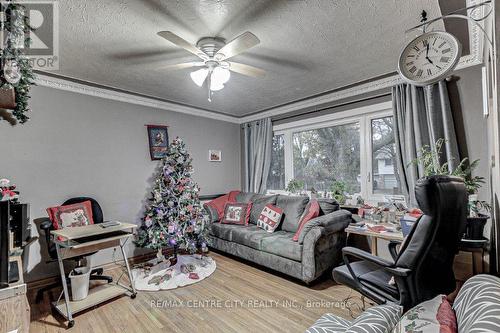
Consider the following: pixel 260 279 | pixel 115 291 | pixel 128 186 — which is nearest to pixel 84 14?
pixel 128 186

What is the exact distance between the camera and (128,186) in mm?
3646

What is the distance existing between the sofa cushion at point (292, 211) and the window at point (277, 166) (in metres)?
0.99

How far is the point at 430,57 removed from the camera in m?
1.78

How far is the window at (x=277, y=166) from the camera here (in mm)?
4695

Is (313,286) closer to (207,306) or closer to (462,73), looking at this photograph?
(207,306)

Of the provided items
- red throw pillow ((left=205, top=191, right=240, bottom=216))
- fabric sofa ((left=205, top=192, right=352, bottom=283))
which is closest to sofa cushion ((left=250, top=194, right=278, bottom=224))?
fabric sofa ((left=205, top=192, right=352, bottom=283))

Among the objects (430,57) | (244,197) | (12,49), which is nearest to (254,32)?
(430,57)

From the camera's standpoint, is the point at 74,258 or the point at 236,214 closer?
the point at 74,258

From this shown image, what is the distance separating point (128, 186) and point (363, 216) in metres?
3.36

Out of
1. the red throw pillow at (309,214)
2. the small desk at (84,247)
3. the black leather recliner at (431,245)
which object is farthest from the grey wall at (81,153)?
the black leather recliner at (431,245)

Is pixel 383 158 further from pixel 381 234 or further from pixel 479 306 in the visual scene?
pixel 479 306

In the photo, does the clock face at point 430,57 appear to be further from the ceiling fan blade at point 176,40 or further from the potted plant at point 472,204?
the ceiling fan blade at point 176,40

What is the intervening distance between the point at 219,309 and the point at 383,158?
9.21ft

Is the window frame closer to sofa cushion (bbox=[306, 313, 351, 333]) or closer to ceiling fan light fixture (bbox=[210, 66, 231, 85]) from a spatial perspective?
ceiling fan light fixture (bbox=[210, 66, 231, 85])
